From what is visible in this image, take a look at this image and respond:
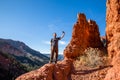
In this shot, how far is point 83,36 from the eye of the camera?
24859 millimetres

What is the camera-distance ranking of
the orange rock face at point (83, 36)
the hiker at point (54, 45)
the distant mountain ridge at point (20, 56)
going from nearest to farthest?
1. the hiker at point (54, 45)
2. the orange rock face at point (83, 36)
3. the distant mountain ridge at point (20, 56)

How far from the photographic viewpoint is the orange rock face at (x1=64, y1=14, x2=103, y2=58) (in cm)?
2417

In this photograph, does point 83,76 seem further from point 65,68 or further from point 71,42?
point 71,42

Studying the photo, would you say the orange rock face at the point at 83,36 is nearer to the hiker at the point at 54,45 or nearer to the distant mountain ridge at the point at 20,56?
the hiker at the point at 54,45

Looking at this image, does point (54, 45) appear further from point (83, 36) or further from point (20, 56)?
point (20, 56)

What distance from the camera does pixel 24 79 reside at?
13875 millimetres

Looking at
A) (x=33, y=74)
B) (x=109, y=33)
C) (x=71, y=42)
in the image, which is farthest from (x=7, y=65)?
(x=33, y=74)

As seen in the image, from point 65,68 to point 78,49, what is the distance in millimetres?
8802

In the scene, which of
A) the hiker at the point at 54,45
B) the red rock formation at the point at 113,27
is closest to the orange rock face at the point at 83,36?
the red rock formation at the point at 113,27

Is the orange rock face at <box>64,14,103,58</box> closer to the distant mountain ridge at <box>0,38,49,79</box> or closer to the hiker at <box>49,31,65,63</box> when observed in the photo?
the hiker at <box>49,31,65,63</box>

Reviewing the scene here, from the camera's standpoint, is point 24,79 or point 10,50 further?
point 10,50

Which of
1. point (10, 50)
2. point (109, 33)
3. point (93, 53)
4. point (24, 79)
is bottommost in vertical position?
point (24, 79)

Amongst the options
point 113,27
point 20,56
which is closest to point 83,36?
point 113,27

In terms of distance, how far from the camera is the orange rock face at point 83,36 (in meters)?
24.2
